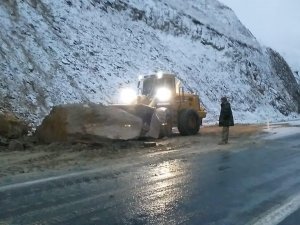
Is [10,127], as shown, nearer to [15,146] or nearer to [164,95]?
[15,146]

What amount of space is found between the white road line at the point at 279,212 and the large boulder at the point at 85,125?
8463 millimetres

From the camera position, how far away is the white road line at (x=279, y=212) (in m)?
6.14

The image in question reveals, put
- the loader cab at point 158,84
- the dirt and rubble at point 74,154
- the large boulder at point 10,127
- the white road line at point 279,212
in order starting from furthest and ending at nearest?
the loader cab at point 158,84 → the large boulder at point 10,127 → the dirt and rubble at point 74,154 → the white road line at point 279,212

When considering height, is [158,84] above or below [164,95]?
above

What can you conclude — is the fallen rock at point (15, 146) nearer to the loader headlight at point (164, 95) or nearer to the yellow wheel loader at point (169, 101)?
the yellow wheel loader at point (169, 101)

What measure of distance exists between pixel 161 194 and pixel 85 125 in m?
7.73

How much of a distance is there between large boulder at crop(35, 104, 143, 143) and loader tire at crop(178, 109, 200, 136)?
13.7 ft

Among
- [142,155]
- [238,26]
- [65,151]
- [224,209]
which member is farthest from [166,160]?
[238,26]

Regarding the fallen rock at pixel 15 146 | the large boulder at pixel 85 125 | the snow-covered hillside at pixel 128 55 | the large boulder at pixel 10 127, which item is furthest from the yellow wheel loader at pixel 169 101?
the fallen rock at pixel 15 146

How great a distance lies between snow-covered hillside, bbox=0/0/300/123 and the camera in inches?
893

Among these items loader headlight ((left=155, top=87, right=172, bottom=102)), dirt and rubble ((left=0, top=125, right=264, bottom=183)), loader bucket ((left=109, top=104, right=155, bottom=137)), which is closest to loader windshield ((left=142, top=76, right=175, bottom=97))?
loader headlight ((left=155, top=87, right=172, bottom=102))

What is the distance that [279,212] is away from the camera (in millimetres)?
6648

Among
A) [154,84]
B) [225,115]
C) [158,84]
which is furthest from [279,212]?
[154,84]

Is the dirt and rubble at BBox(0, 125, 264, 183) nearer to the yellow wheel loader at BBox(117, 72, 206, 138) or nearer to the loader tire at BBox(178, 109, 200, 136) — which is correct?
the yellow wheel loader at BBox(117, 72, 206, 138)
